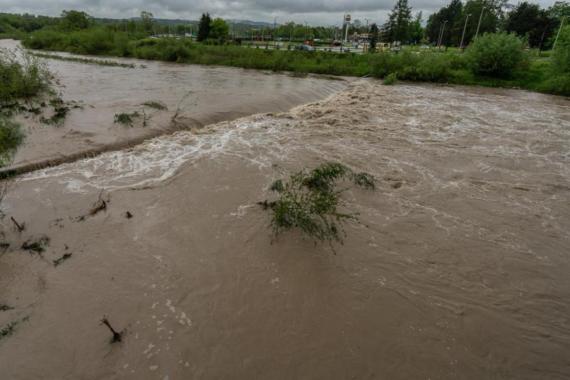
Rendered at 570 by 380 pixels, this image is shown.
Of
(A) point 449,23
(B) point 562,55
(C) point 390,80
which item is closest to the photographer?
(B) point 562,55

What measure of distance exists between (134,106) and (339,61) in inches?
1041

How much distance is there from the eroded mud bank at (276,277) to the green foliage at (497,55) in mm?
23699

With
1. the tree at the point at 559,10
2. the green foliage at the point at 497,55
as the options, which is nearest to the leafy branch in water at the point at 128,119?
the green foliage at the point at 497,55

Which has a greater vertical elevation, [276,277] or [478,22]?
[478,22]

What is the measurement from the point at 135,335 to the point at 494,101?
24612mm

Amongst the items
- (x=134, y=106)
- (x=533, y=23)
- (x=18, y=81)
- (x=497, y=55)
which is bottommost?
(x=134, y=106)

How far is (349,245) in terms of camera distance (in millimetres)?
5648

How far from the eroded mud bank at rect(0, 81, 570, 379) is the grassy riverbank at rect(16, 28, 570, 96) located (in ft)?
74.4

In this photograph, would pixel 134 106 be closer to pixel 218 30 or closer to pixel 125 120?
pixel 125 120

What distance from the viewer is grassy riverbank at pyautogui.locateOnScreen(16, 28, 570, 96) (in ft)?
91.5

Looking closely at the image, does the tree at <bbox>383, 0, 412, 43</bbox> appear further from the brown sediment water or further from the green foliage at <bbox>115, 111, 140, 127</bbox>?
the green foliage at <bbox>115, 111, 140, 127</bbox>

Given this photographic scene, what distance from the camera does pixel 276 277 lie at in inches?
195

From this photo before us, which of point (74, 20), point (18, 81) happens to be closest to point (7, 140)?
point (18, 81)

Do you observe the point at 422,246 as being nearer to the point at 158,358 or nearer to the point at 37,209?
the point at 158,358
